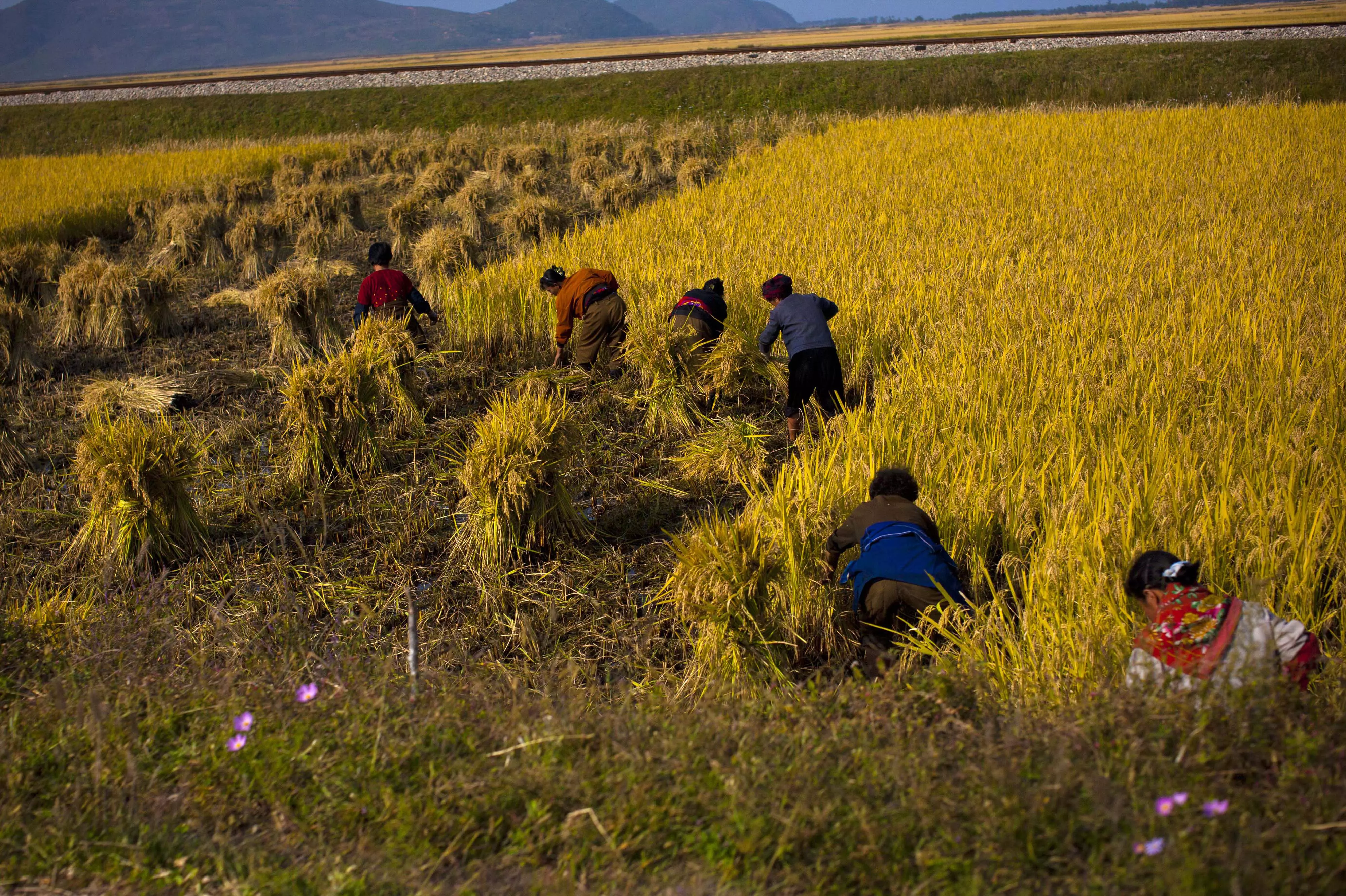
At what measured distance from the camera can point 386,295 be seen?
5.94m

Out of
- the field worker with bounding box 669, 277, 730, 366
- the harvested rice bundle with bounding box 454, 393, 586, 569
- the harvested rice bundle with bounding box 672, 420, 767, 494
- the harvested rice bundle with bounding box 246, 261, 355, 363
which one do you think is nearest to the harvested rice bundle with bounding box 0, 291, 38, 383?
the harvested rice bundle with bounding box 246, 261, 355, 363

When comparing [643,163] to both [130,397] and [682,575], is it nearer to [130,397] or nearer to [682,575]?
[130,397]

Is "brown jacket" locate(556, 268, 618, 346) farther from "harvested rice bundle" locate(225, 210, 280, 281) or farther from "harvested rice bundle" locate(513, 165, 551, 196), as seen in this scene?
"harvested rice bundle" locate(513, 165, 551, 196)

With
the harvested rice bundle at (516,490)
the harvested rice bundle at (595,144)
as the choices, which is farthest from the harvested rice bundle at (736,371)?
the harvested rice bundle at (595,144)

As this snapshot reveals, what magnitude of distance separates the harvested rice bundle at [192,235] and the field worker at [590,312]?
6097 mm

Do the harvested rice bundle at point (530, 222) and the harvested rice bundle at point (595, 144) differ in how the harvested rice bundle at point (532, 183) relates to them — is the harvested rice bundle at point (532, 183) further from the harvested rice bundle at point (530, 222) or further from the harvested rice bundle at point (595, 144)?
the harvested rice bundle at point (530, 222)

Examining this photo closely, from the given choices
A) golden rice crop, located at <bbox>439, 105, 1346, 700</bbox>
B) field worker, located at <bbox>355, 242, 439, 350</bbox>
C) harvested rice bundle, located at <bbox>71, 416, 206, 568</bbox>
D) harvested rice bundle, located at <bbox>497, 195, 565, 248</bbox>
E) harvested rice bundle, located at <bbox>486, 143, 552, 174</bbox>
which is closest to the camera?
golden rice crop, located at <bbox>439, 105, 1346, 700</bbox>

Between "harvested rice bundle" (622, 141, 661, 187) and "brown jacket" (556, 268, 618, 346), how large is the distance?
25.7ft

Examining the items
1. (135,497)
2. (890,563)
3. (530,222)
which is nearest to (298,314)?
(135,497)

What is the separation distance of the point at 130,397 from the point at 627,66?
23824mm

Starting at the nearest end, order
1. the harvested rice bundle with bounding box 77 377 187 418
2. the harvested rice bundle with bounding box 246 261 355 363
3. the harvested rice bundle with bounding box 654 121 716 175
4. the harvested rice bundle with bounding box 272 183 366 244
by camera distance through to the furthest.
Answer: the harvested rice bundle with bounding box 77 377 187 418, the harvested rice bundle with bounding box 246 261 355 363, the harvested rice bundle with bounding box 272 183 366 244, the harvested rice bundle with bounding box 654 121 716 175

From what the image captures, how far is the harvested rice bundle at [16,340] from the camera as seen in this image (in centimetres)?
601

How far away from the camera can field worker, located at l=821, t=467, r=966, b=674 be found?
9.12 ft

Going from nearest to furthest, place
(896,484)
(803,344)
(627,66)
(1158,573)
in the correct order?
(1158,573) → (896,484) → (803,344) → (627,66)
